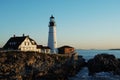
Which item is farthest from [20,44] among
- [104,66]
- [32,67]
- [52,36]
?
[104,66]

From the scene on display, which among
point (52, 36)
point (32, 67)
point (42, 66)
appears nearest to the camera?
point (32, 67)

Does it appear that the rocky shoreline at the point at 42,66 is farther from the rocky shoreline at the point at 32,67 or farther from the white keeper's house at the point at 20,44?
the white keeper's house at the point at 20,44

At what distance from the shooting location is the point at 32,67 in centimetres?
5012

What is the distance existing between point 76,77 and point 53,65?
16.3 feet

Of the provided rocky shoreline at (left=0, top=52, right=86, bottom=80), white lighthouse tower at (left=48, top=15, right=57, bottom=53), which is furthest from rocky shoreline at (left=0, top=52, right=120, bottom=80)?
white lighthouse tower at (left=48, top=15, right=57, bottom=53)

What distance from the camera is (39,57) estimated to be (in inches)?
2140

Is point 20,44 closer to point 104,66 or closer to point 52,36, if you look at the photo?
point 52,36

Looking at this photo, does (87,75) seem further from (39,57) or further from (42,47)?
(42,47)

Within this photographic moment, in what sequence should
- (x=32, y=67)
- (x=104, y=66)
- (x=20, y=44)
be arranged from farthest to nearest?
1. (x=104, y=66)
2. (x=20, y=44)
3. (x=32, y=67)

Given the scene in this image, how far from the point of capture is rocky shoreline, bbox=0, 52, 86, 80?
153 feet

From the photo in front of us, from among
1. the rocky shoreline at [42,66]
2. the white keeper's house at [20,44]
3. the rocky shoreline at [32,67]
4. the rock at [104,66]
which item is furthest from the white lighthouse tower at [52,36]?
the rock at [104,66]

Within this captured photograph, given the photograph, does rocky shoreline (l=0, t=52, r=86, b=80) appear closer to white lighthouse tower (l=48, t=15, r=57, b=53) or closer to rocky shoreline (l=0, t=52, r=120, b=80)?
rocky shoreline (l=0, t=52, r=120, b=80)

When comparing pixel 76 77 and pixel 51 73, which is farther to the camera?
pixel 76 77

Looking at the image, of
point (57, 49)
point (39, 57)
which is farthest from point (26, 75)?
point (57, 49)
